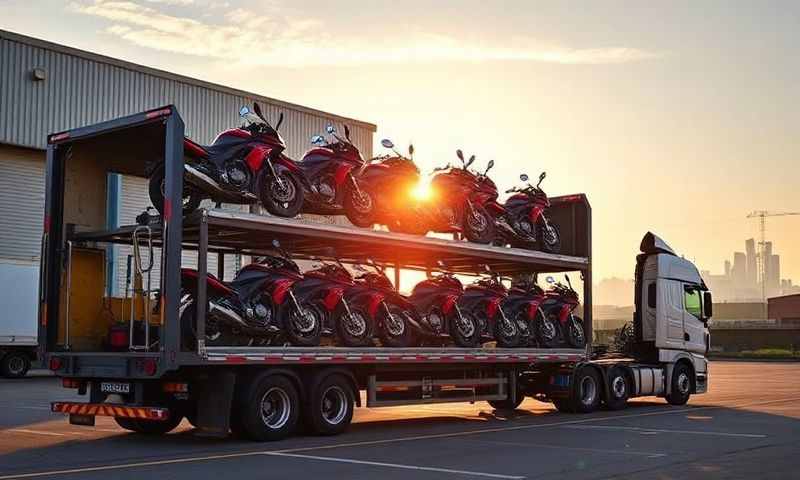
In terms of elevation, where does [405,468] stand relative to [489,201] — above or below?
below

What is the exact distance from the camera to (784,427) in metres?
16.3

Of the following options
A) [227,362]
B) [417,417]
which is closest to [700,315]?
[417,417]

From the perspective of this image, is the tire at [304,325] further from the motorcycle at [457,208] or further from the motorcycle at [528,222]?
the motorcycle at [528,222]

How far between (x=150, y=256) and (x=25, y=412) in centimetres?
694

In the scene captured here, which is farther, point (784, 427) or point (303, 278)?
point (784, 427)

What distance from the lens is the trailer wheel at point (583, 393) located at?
19.4m

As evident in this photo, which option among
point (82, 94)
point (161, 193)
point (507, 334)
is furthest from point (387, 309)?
point (82, 94)

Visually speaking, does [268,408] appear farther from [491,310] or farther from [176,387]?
[491,310]

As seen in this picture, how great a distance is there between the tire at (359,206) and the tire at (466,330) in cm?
234

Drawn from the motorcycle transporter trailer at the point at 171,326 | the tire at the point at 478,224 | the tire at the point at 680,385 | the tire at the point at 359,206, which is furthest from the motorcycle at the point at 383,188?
the tire at the point at 680,385

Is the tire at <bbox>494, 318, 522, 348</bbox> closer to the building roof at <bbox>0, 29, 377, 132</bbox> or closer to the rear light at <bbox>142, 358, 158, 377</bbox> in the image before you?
the rear light at <bbox>142, 358, 158, 377</bbox>

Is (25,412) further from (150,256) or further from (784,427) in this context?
(784,427)

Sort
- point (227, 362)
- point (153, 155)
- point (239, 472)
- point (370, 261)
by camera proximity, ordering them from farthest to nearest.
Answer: point (370, 261), point (153, 155), point (227, 362), point (239, 472)

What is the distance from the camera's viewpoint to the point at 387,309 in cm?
1634
